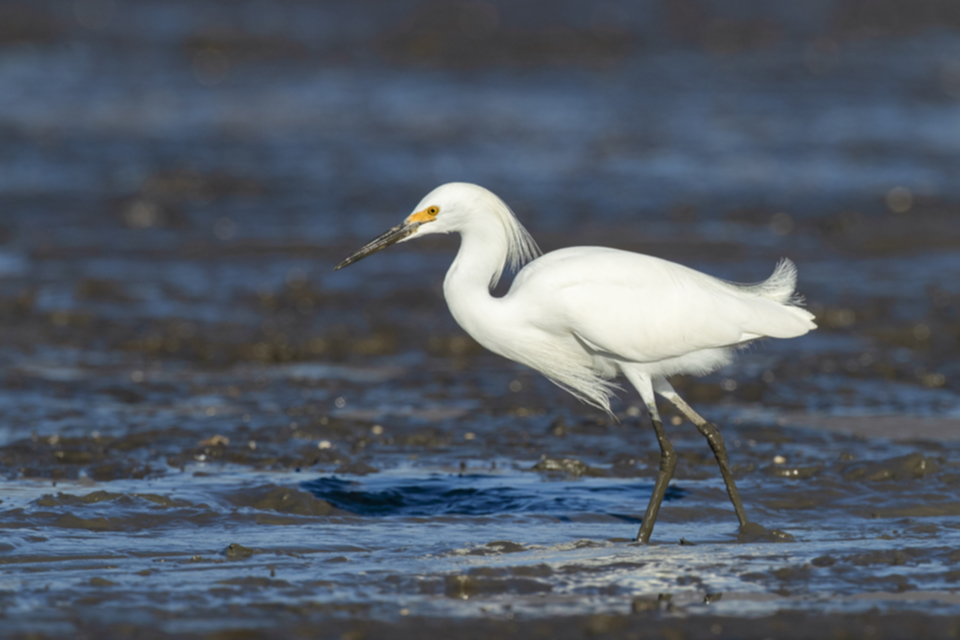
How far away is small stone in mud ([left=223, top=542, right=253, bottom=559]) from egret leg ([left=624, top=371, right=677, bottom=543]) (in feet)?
6.29

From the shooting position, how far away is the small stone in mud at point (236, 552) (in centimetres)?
557

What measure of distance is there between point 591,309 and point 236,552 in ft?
6.88

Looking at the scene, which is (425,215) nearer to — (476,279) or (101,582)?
(476,279)

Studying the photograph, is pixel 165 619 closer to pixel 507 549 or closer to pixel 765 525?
pixel 507 549

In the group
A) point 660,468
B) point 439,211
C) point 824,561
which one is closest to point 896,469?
point 660,468

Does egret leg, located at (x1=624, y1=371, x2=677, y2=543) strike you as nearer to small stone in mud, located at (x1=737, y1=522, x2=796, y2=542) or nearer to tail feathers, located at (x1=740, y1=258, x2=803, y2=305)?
small stone in mud, located at (x1=737, y1=522, x2=796, y2=542)

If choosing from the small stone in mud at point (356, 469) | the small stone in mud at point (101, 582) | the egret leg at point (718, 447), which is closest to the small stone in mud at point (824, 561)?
the egret leg at point (718, 447)

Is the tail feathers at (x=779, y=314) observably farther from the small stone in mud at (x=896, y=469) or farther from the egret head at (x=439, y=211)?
the egret head at (x=439, y=211)

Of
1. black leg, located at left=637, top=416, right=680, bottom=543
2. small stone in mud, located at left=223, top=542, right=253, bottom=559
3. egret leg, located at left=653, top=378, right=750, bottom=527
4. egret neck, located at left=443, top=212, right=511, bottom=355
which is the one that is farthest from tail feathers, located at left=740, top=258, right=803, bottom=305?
small stone in mud, located at left=223, top=542, right=253, bottom=559

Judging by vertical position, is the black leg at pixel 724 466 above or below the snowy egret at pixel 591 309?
below

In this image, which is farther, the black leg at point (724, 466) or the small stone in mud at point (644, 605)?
the black leg at point (724, 466)

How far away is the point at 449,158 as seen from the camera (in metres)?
18.0

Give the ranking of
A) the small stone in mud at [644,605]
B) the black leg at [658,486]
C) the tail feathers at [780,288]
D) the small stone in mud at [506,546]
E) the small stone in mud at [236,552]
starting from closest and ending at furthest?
1. the small stone in mud at [644,605]
2. the small stone in mud at [236,552]
3. the small stone in mud at [506,546]
4. the black leg at [658,486]
5. the tail feathers at [780,288]

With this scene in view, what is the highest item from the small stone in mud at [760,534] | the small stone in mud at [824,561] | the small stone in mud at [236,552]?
the small stone in mud at [760,534]
